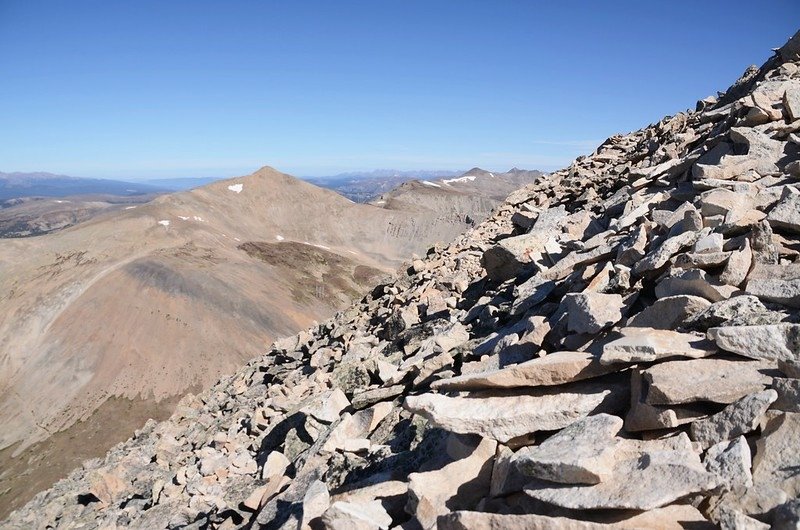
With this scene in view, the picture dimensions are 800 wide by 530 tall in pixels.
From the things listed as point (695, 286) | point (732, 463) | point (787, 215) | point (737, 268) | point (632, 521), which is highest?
point (787, 215)

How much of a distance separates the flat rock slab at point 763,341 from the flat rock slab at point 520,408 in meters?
0.98

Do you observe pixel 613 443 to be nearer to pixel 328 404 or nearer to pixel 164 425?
pixel 328 404

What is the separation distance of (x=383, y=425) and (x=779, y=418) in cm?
479

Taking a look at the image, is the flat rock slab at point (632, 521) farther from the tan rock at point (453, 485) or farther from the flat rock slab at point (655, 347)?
the flat rock slab at point (655, 347)

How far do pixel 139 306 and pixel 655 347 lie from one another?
50.3m

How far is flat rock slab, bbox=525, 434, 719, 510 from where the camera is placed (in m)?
3.32

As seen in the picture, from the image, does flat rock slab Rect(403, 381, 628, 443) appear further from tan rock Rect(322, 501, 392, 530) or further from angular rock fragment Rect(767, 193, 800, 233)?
angular rock fragment Rect(767, 193, 800, 233)

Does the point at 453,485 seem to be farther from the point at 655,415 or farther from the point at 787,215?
the point at 787,215

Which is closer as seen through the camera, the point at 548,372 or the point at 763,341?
the point at 763,341

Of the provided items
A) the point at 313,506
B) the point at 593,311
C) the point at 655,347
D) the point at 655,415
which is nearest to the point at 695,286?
the point at 593,311

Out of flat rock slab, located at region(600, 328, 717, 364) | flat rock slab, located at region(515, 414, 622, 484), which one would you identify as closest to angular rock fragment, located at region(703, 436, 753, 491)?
flat rock slab, located at region(515, 414, 622, 484)

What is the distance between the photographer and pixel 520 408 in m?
4.70

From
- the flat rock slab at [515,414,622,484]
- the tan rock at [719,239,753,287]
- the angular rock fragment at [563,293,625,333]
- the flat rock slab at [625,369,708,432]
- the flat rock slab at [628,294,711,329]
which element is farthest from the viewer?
the angular rock fragment at [563,293,625,333]

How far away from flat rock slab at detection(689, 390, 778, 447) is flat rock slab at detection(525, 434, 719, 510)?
0.95 ft
